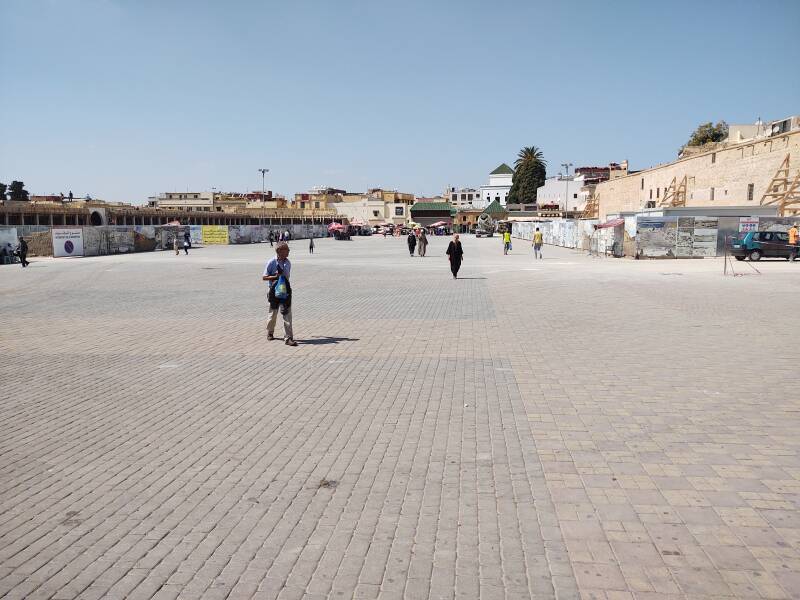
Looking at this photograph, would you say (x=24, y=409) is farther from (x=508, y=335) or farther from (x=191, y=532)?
(x=508, y=335)

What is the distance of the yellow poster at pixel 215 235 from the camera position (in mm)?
54062

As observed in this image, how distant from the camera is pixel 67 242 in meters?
37.5

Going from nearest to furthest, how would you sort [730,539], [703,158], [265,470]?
[730,539], [265,470], [703,158]

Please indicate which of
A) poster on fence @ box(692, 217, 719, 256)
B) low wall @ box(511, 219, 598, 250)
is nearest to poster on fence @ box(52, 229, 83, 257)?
low wall @ box(511, 219, 598, 250)

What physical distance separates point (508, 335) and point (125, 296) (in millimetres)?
11623

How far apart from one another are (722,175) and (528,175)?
66.3 meters

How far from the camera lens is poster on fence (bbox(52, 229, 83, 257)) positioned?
3712cm

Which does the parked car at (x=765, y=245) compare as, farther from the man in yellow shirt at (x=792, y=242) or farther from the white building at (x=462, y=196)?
the white building at (x=462, y=196)

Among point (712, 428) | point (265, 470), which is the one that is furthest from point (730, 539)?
point (265, 470)

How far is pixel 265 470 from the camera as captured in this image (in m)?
4.91

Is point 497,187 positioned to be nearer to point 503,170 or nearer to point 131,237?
point 503,170

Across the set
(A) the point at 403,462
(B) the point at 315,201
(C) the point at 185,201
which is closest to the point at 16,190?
(C) the point at 185,201

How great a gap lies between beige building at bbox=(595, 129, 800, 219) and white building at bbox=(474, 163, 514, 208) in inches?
3080

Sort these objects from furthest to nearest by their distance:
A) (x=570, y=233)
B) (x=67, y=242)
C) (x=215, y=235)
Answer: (x=215, y=235) → (x=570, y=233) → (x=67, y=242)
